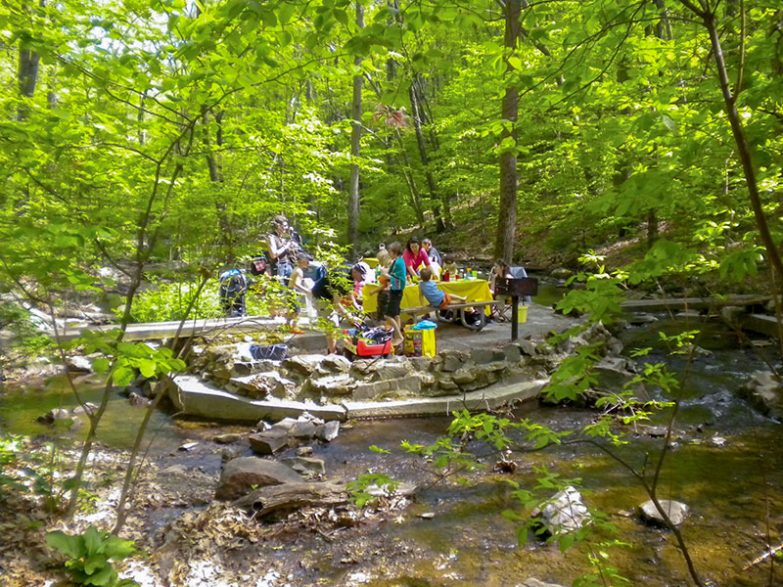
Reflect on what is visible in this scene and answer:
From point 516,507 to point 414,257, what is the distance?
21.5 ft

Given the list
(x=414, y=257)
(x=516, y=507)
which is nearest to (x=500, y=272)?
(x=414, y=257)

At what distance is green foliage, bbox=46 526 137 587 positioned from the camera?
8.91 feet

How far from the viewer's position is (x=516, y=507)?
15.7 feet

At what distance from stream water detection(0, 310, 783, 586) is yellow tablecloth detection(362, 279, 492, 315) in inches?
119

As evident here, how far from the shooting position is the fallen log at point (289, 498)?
4.52 metres

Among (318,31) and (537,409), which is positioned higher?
(318,31)

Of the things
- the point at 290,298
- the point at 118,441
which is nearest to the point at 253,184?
the point at 290,298

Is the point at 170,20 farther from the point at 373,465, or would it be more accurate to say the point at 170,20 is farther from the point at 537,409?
the point at 537,409

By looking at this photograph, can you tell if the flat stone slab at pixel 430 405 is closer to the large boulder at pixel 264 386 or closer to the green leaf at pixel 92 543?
the large boulder at pixel 264 386

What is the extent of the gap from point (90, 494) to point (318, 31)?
13.3 ft

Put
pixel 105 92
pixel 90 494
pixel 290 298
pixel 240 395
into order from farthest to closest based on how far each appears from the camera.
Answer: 1. pixel 240 395
2. pixel 290 298
3. pixel 90 494
4. pixel 105 92

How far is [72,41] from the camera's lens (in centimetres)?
328

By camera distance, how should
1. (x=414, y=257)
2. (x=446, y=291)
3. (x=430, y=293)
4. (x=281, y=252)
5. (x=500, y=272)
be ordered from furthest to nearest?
(x=414, y=257) → (x=500, y=272) → (x=446, y=291) → (x=281, y=252) → (x=430, y=293)

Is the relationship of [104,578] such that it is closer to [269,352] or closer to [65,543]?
[65,543]
